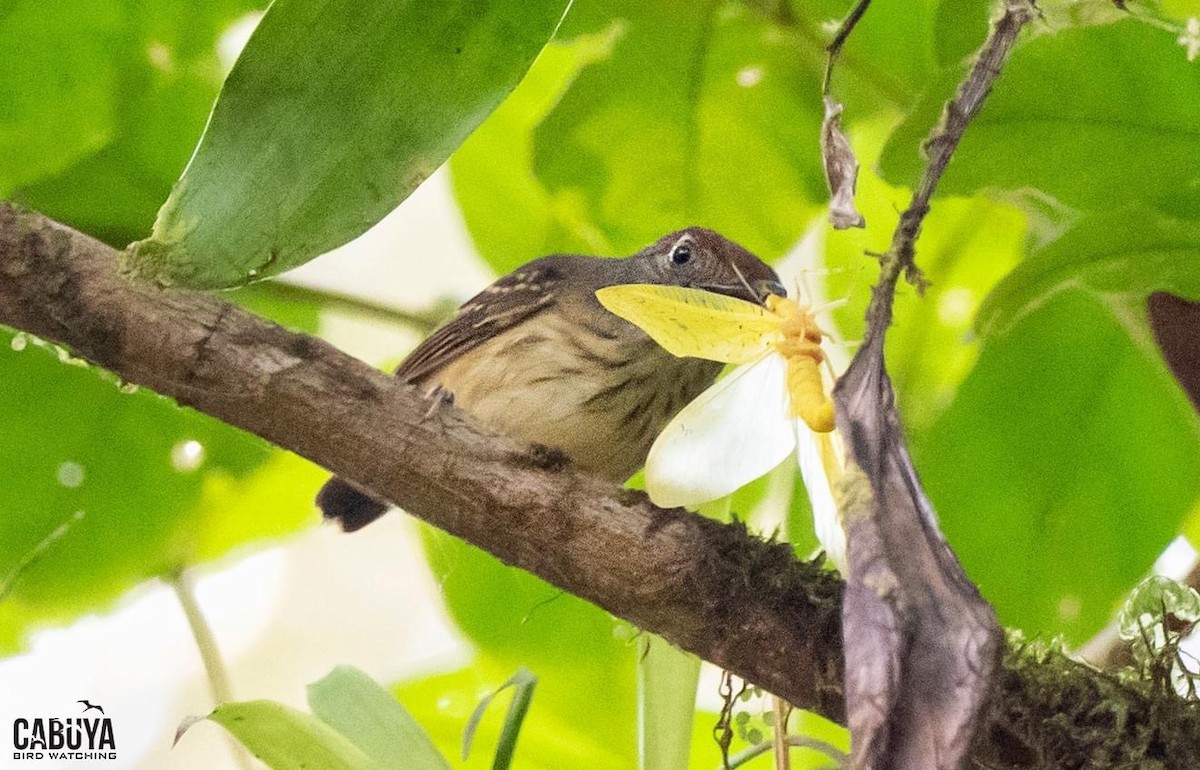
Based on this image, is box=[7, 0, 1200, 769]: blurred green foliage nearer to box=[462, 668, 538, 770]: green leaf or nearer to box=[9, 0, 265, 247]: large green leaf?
box=[9, 0, 265, 247]: large green leaf

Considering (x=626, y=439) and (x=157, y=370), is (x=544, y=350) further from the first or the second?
(x=157, y=370)

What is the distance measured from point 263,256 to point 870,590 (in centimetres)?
41

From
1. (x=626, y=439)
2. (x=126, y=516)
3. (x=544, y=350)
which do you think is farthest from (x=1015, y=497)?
(x=126, y=516)

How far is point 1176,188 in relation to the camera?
0.92 meters

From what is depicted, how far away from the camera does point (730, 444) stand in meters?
0.72

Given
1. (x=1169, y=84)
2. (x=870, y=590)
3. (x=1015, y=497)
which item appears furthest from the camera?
(x=1015, y=497)

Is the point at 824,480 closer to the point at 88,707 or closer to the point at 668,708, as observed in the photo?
the point at 668,708

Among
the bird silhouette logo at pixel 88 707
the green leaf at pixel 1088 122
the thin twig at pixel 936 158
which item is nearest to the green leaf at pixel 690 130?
the green leaf at pixel 1088 122

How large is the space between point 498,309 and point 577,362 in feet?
0.41

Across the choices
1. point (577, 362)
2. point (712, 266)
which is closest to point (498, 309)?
point (577, 362)

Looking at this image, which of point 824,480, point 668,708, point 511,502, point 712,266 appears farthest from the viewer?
point 712,266

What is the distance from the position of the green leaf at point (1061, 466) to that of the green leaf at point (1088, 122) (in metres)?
0.19

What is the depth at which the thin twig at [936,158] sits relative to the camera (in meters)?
0.47

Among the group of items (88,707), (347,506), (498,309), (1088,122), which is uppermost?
(1088,122)
